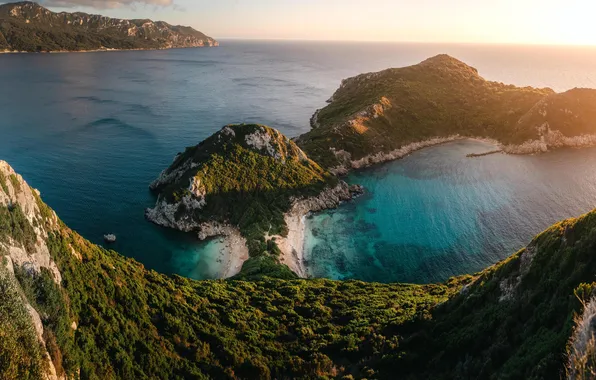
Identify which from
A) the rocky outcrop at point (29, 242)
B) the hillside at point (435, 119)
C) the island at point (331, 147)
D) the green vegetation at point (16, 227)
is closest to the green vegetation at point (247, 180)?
the island at point (331, 147)

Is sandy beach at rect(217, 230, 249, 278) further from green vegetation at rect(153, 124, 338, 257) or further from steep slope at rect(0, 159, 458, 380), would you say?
steep slope at rect(0, 159, 458, 380)

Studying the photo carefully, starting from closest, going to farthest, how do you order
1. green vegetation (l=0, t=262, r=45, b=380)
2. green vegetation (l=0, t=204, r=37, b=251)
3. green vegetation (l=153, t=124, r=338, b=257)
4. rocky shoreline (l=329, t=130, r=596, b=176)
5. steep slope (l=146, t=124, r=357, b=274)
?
green vegetation (l=0, t=262, r=45, b=380) → green vegetation (l=0, t=204, r=37, b=251) → steep slope (l=146, t=124, r=357, b=274) → green vegetation (l=153, t=124, r=338, b=257) → rocky shoreline (l=329, t=130, r=596, b=176)

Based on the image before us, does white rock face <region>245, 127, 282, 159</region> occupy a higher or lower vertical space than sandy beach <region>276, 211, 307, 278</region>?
higher

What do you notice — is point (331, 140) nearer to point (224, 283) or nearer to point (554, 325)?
point (224, 283)

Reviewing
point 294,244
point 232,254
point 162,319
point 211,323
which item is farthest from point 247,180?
point 162,319

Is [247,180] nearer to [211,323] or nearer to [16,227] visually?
[211,323]

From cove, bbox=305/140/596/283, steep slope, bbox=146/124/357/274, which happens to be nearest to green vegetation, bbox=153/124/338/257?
steep slope, bbox=146/124/357/274
